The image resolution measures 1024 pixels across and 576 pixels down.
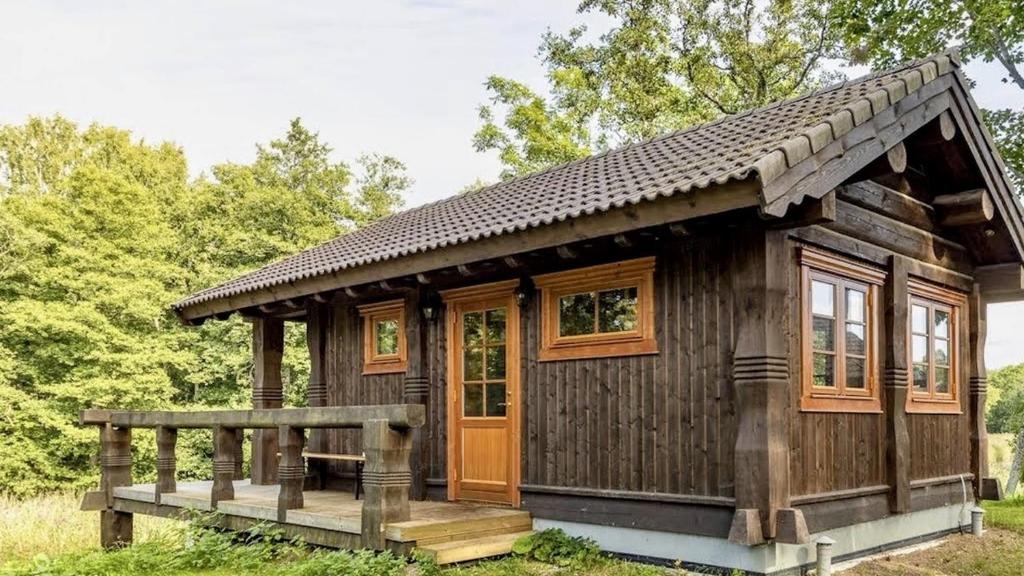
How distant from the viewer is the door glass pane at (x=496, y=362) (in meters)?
7.99

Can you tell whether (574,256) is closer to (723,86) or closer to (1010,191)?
(1010,191)

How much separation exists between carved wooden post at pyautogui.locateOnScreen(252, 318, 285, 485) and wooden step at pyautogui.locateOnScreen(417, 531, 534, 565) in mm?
4012

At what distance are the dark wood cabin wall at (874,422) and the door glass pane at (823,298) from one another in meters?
0.28

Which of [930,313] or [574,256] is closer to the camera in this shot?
[574,256]

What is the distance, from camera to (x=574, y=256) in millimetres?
6988

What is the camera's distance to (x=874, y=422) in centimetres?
750

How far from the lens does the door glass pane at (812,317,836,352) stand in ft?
22.3

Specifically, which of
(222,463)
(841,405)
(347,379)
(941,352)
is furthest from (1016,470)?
(222,463)

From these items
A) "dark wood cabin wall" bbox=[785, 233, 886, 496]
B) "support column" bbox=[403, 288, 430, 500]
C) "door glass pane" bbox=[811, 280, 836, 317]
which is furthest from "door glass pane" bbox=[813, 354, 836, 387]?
"support column" bbox=[403, 288, 430, 500]

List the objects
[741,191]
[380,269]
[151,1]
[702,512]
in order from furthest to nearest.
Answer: [151,1]
[380,269]
[702,512]
[741,191]

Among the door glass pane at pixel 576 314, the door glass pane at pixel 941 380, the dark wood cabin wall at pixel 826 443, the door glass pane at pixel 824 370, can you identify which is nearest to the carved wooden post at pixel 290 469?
the door glass pane at pixel 576 314

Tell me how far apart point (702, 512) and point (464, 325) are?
3057 millimetres

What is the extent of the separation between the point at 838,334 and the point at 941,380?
2.59 metres

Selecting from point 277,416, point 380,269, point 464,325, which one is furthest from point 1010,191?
point 277,416
